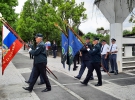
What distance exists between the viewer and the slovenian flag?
6.59 meters

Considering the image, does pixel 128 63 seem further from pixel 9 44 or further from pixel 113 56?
pixel 9 44

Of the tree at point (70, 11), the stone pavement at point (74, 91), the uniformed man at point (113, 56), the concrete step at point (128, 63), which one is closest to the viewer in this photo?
the stone pavement at point (74, 91)

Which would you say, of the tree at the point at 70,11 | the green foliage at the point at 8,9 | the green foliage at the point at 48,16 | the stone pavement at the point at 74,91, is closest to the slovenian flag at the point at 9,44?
the stone pavement at the point at 74,91

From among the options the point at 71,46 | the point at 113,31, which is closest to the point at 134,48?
the point at 113,31

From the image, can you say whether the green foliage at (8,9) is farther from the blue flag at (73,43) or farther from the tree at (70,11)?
the blue flag at (73,43)

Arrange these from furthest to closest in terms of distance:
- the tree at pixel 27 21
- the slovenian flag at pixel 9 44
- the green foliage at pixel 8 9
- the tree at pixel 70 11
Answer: the tree at pixel 27 21
the tree at pixel 70 11
the green foliage at pixel 8 9
the slovenian flag at pixel 9 44

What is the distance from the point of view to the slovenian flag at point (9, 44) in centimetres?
659

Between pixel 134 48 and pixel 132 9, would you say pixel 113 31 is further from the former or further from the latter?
pixel 132 9

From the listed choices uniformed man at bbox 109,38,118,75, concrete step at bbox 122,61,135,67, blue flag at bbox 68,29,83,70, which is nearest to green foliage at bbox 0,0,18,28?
uniformed man at bbox 109,38,118,75

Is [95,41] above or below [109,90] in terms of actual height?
above

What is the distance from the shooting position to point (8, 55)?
6.62 metres

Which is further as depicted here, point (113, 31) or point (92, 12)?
point (113, 31)

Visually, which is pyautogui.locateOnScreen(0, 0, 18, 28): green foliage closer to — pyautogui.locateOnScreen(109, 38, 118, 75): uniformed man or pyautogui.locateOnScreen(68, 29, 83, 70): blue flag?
pyautogui.locateOnScreen(109, 38, 118, 75): uniformed man

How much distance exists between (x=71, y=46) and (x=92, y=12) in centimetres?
318
